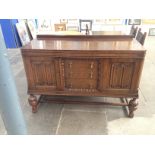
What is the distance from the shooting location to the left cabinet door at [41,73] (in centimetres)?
163

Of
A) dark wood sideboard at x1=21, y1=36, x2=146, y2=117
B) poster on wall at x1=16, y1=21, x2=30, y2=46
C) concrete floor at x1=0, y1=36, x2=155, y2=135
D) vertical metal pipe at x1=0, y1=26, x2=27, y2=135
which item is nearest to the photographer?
vertical metal pipe at x1=0, y1=26, x2=27, y2=135

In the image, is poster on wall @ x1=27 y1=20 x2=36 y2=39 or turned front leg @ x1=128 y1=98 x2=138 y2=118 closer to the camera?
turned front leg @ x1=128 y1=98 x2=138 y2=118

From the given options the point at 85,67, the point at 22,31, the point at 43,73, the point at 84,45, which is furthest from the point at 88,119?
the point at 22,31

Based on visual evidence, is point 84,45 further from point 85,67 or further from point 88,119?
point 88,119

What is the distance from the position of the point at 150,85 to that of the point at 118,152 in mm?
2439

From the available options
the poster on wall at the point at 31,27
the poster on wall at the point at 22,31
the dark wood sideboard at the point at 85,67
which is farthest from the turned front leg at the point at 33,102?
the poster on wall at the point at 31,27

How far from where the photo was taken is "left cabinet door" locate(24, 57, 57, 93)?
1.63 metres

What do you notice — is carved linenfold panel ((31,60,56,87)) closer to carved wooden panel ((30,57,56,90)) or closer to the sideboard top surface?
carved wooden panel ((30,57,56,90))

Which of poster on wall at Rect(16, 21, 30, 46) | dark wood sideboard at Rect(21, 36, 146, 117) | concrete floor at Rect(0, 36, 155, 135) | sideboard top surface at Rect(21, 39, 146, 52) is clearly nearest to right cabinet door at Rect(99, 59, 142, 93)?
dark wood sideboard at Rect(21, 36, 146, 117)

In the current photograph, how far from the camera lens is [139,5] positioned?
32cm

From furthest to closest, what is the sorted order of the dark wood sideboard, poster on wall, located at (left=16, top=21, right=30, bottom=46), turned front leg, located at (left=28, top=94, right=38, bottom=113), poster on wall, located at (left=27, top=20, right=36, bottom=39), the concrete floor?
1. poster on wall, located at (left=27, top=20, right=36, bottom=39)
2. poster on wall, located at (left=16, top=21, right=30, bottom=46)
3. turned front leg, located at (left=28, top=94, right=38, bottom=113)
4. the concrete floor
5. the dark wood sideboard

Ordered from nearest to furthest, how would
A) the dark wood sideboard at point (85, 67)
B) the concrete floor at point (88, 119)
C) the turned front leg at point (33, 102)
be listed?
1. the dark wood sideboard at point (85, 67)
2. the concrete floor at point (88, 119)
3. the turned front leg at point (33, 102)

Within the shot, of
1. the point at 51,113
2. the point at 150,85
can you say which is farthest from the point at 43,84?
the point at 150,85

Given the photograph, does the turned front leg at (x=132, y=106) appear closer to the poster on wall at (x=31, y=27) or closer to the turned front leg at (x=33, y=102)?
the turned front leg at (x=33, y=102)
